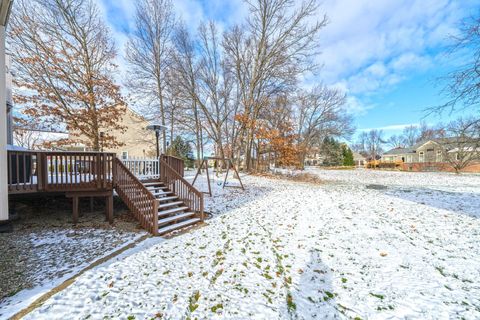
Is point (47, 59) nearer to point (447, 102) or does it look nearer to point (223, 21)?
point (223, 21)

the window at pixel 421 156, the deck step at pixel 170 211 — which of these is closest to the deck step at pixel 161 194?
the deck step at pixel 170 211

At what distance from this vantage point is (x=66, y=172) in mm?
5074

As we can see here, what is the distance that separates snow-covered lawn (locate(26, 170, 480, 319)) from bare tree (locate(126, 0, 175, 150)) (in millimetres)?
12353

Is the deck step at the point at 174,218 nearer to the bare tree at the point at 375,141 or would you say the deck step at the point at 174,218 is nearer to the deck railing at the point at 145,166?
the deck railing at the point at 145,166

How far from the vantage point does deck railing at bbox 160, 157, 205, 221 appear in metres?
6.22

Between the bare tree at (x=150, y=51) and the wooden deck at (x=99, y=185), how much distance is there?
31.8 ft

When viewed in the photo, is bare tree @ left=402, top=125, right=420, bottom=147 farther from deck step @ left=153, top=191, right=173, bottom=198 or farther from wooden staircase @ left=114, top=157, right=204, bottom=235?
deck step @ left=153, top=191, right=173, bottom=198

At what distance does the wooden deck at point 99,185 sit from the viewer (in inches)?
191

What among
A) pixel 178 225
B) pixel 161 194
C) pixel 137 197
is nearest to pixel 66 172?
pixel 137 197

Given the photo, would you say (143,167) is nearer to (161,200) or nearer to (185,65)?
(161,200)

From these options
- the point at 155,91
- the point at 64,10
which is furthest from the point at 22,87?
the point at 155,91

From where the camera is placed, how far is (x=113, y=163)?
18.0 feet

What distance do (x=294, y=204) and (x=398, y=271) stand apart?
14.0 ft

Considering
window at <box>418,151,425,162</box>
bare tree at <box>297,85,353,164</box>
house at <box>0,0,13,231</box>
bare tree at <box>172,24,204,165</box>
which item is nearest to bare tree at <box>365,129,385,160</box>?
window at <box>418,151,425,162</box>
